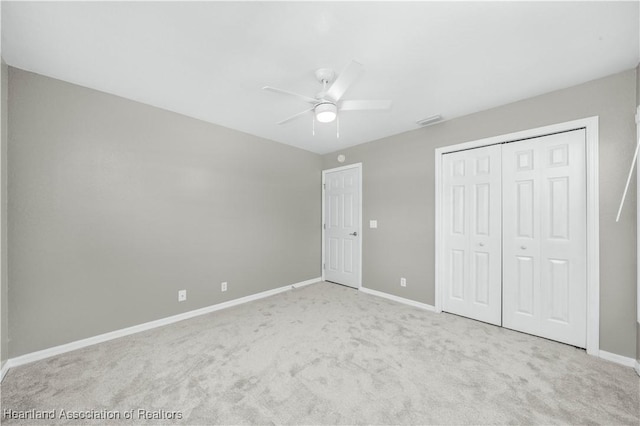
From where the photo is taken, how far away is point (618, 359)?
2.12m

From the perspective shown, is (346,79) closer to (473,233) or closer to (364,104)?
(364,104)

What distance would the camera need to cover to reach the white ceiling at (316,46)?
1.51m

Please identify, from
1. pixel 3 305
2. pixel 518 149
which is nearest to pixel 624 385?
pixel 518 149

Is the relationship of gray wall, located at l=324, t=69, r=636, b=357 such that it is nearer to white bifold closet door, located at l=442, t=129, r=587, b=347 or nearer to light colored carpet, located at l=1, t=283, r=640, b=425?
white bifold closet door, located at l=442, t=129, r=587, b=347

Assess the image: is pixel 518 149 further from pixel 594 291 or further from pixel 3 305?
pixel 3 305

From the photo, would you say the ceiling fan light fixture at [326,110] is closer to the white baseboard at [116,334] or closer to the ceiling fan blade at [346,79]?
the ceiling fan blade at [346,79]

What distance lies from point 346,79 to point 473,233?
2421 millimetres

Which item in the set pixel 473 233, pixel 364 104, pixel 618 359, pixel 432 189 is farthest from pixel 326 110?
pixel 618 359

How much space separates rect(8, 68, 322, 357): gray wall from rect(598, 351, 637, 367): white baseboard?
12.3 feet

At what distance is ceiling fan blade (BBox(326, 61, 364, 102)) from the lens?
1604 mm

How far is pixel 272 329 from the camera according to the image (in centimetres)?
273

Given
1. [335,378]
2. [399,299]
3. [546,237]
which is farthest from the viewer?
[399,299]

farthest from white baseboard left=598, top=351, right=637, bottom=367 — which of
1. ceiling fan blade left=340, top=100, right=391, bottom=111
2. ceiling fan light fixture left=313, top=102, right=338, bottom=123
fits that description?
ceiling fan light fixture left=313, top=102, right=338, bottom=123

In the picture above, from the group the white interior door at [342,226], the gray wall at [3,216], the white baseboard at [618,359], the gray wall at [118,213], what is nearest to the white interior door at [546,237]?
the white baseboard at [618,359]
